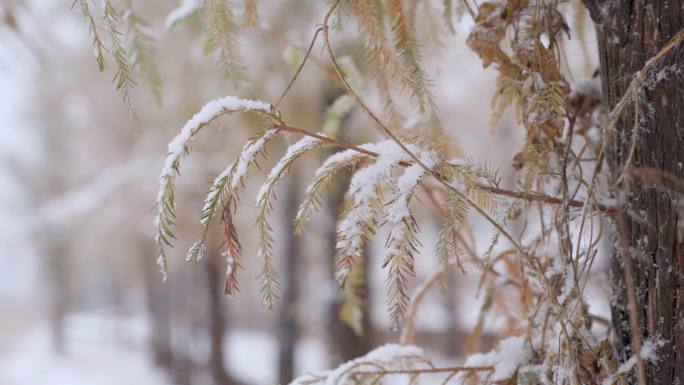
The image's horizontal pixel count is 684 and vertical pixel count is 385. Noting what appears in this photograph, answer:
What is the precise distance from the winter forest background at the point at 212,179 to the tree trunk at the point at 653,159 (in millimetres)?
42

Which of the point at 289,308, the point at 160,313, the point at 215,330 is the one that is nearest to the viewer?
the point at 289,308

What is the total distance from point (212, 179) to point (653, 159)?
623 mm

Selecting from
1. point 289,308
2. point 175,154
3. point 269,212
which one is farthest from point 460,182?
point 289,308

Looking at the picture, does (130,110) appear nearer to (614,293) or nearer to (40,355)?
(614,293)

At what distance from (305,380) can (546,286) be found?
0.39 m

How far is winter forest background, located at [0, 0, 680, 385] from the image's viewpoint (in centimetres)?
128

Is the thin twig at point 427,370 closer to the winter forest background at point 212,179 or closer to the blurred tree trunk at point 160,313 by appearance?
the winter forest background at point 212,179

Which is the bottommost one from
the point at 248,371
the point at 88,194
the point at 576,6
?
the point at 248,371

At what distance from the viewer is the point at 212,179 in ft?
2.97

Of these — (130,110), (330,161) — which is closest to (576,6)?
(330,161)

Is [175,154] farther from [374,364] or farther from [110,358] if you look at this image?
[110,358]

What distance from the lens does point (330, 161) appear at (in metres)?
0.81

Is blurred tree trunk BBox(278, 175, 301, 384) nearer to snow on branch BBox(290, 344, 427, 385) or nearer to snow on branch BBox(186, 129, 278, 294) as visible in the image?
snow on branch BBox(290, 344, 427, 385)

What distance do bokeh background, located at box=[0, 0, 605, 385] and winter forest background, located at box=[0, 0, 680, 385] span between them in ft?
0.08
